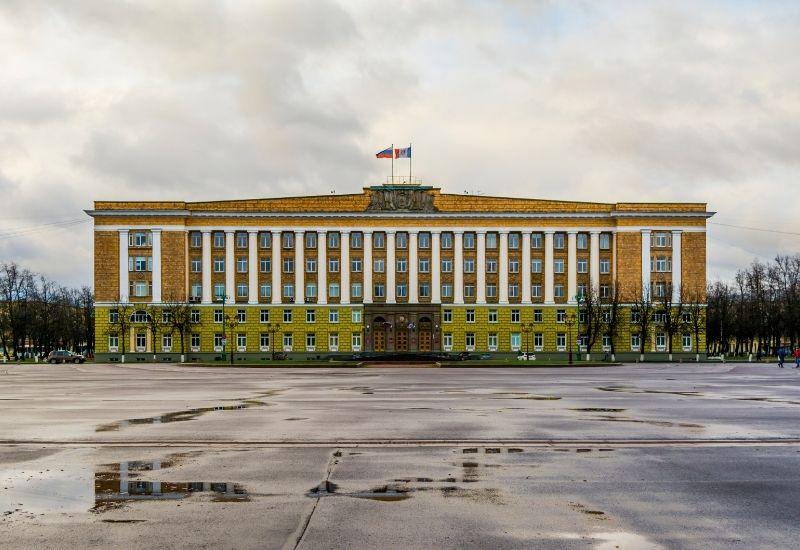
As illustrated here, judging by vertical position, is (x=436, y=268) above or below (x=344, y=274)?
above

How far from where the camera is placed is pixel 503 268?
101812 mm

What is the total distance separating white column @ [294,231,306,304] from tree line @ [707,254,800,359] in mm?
57644

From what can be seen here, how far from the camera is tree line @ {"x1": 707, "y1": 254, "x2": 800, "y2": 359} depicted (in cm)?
10900

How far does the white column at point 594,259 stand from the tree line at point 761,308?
2367cm

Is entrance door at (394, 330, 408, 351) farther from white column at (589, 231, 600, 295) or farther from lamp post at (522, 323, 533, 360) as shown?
white column at (589, 231, 600, 295)

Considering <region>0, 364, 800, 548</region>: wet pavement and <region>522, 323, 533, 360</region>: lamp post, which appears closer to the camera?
<region>0, 364, 800, 548</region>: wet pavement

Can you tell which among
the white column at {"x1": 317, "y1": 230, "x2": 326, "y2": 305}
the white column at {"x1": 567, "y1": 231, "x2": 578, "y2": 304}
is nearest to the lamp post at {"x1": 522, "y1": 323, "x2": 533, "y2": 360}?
the white column at {"x1": 567, "y1": 231, "x2": 578, "y2": 304}

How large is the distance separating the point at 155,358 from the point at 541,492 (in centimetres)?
9101

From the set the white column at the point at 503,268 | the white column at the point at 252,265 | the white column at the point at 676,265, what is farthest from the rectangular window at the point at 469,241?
the white column at the point at 252,265

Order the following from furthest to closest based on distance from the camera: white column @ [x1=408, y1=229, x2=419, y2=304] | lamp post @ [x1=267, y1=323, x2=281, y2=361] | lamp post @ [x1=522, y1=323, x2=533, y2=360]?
white column @ [x1=408, y1=229, x2=419, y2=304], lamp post @ [x1=522, y1=323, x2=533, y2=360], lamp post @ [x1=267, y1=323, x2=281, y2=361]

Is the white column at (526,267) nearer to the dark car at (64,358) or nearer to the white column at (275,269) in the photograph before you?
the white column at (275,269)

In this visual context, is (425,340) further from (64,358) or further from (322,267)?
(64,358)

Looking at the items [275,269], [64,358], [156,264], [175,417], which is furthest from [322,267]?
[175,417]

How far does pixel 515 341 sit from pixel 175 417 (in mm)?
81254
